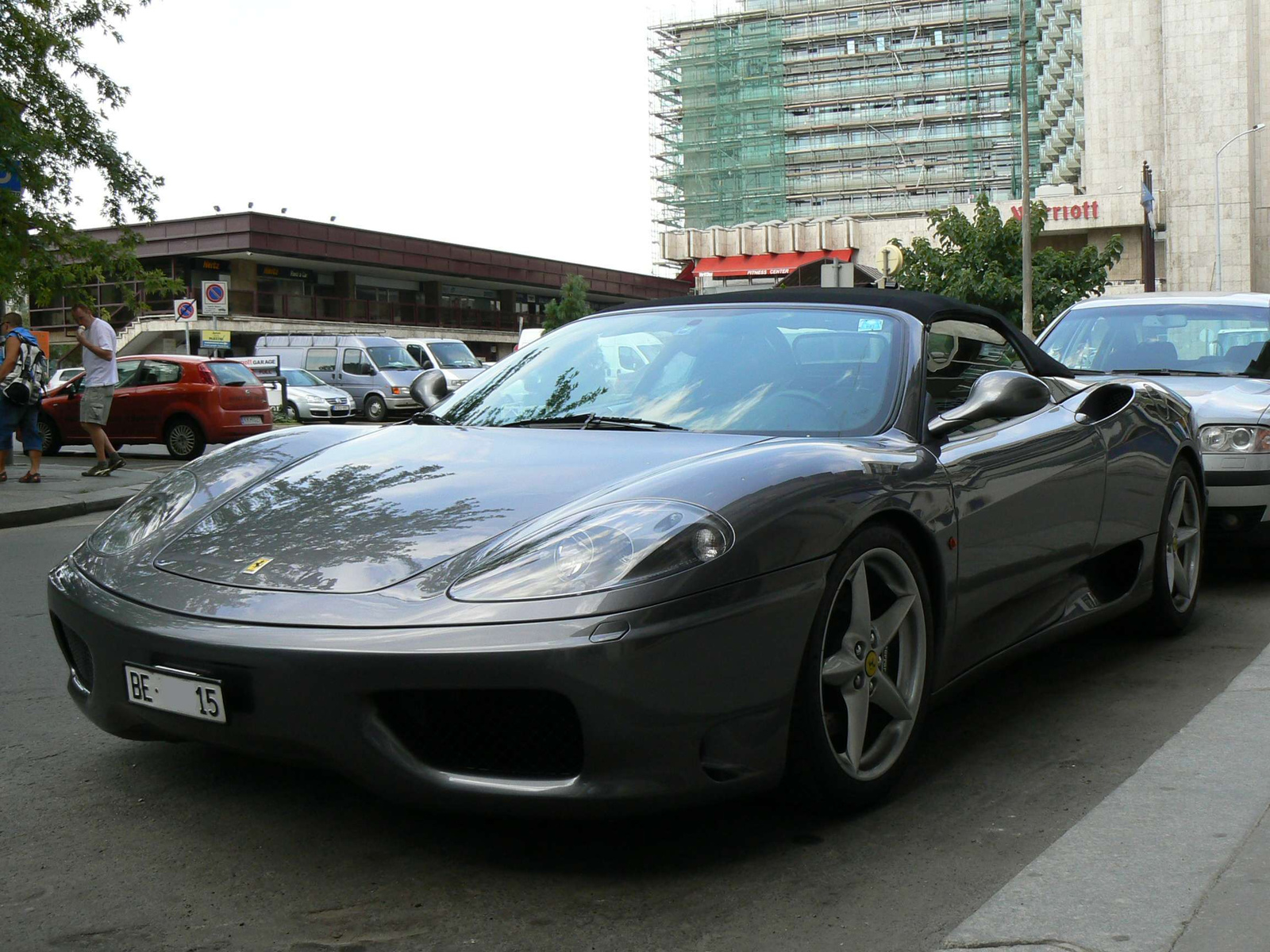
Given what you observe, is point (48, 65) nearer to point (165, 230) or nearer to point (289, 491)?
point (289, 491)

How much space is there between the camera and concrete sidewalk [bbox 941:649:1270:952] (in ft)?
7.68

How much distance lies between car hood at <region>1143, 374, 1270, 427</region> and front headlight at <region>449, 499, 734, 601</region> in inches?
167

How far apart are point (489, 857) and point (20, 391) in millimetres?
11229

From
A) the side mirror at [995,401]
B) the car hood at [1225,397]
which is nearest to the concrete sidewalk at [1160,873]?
the side mirror at [995,401]

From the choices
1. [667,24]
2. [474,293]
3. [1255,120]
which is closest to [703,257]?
[474,293]

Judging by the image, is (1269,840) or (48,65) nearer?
(1269,840)

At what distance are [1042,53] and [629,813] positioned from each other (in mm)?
83077

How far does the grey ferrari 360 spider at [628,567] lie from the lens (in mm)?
2559

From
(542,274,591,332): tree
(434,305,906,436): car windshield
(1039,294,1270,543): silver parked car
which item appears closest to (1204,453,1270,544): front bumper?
(1039,294,1270,543): silver parked car

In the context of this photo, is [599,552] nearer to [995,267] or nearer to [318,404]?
[318,404]

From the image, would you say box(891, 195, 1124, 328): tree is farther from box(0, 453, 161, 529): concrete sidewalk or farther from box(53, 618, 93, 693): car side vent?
box(53, 618, 93, 693): car side vent

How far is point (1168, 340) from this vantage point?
732 centimetres

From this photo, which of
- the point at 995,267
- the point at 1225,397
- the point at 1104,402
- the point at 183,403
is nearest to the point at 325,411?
the point at 183,403

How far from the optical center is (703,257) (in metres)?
70.7
